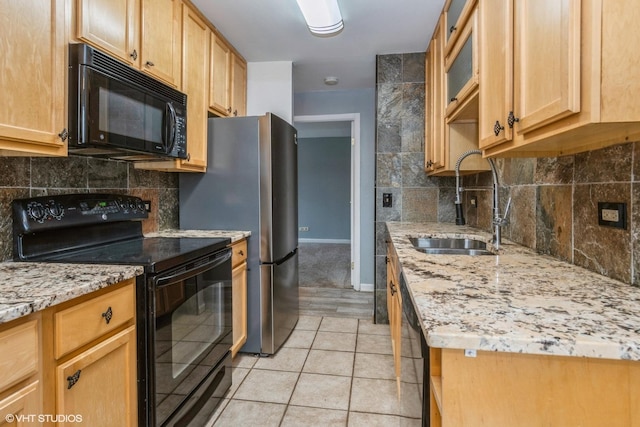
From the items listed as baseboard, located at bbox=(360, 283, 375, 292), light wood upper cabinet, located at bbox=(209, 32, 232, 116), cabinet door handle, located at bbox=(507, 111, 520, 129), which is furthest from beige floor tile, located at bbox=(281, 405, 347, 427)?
baseboard, located at bbox=(360, 283, 375, 292)

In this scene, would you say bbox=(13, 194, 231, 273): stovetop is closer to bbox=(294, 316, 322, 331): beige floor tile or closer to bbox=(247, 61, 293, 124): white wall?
bbox=(294, 316, 322, 331): beige floor tile

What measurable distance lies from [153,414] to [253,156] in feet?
5.01

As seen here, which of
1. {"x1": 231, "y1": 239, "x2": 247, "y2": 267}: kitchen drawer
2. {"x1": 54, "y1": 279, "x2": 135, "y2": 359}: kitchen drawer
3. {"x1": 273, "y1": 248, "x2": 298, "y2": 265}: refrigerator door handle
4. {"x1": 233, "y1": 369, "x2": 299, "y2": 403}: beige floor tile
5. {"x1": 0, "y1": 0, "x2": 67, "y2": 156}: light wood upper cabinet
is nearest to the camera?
{"x1": 54, "y1": 279, "x2": 135, "y2": 359}: kitchen drawer

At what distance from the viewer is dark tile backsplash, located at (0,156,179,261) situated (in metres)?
1.39

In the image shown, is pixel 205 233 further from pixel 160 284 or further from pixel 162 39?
pixel 162 39

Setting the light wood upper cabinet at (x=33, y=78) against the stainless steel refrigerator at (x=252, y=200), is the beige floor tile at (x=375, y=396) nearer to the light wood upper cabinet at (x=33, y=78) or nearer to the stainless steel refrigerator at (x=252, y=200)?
the stainless steel refrigerator at (x=252, y=200)

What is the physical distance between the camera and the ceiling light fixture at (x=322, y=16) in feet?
6.73

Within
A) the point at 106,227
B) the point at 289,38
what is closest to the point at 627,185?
the point at 106,227

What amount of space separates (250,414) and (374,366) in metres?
0.86

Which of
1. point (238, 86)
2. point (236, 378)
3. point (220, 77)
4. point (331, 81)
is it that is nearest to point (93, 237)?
point (236, 378)

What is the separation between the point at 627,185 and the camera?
102 centimetres

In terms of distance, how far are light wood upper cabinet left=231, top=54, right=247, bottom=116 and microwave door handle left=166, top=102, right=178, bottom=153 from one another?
95 cm

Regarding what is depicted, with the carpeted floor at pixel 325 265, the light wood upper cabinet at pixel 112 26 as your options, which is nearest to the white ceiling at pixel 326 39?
the light wood upper cabinet at pixel 112 26

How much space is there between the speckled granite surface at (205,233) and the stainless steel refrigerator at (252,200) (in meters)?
0.05
